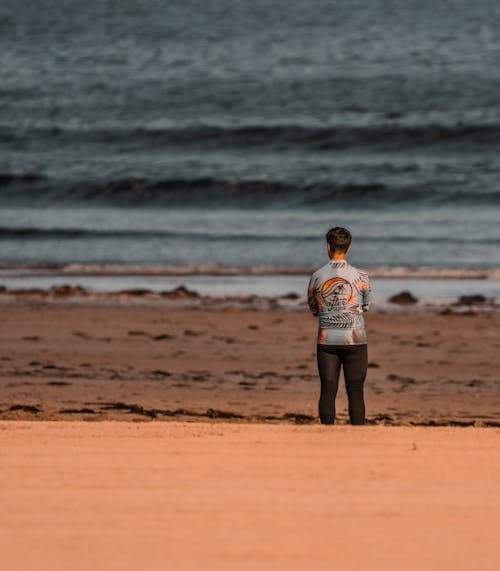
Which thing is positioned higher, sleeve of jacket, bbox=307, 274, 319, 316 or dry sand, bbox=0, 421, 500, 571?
sleeve of jacket, bbox=307, 274, 319, 316

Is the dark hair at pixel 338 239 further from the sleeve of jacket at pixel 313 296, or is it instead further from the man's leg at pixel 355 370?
the man's leg at pixel 355 370

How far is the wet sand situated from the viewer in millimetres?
8062

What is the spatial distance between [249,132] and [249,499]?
90.9 ft

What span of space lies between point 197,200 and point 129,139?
752 centimetres

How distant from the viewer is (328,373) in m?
6.14

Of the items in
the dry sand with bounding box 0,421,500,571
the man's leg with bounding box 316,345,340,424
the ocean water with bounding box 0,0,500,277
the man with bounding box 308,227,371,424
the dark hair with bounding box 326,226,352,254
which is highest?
the ocean water with bounding box 0,0,500,277

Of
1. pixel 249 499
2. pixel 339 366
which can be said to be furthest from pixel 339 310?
pixel 249 499

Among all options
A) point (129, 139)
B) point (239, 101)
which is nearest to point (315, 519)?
point (129, 139)

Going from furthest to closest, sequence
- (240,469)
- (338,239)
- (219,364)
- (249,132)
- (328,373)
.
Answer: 1. (249,132)
2. (219,364)
3. (328,373)
4. (338,239)
5. (240,469)

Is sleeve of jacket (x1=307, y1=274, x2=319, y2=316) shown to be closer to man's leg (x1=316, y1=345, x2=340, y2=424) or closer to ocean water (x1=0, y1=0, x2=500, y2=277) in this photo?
man's leg (x1=316, y1=345, x2=340, y2=424)

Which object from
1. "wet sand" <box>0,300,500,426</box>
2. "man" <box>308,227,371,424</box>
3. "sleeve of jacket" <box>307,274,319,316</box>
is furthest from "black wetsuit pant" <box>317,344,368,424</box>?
"wet sand" <box>0,300,500,426</box>

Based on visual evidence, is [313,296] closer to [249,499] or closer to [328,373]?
[328,373]

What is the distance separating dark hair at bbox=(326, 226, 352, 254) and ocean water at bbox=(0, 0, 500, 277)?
1022 cm

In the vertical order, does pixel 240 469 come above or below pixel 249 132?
below
